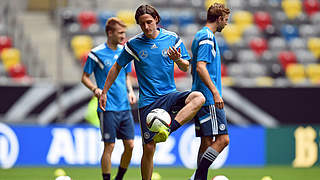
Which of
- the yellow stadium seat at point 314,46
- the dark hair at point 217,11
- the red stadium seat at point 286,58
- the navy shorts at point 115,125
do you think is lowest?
the red stadium seat at point 286,58

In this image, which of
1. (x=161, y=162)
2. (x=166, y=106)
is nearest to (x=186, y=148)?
(x=161, y=162)

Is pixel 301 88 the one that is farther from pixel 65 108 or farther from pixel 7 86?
pixel 7 86

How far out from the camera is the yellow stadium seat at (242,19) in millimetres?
21797

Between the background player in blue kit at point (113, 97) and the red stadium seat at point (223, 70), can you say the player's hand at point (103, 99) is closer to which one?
the background player in blue kit at point (113, 97)

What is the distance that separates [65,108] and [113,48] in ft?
20.0

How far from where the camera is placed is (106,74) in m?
9.49

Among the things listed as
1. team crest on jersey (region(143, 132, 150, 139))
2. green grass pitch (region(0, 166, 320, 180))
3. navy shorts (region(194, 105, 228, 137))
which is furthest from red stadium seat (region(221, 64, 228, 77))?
team crest on jersey (region(143, 132, 150, 139))

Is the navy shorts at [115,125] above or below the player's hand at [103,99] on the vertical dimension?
below

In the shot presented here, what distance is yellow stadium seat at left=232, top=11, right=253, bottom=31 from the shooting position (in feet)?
71.5

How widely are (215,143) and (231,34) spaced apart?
13344 mm

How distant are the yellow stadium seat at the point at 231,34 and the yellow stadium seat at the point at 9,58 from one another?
683 centimetres

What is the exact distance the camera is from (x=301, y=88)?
53.8 feet

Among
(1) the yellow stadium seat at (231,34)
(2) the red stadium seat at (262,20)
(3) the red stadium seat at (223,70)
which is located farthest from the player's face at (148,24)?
(2) the red stadium seat at (262,20)

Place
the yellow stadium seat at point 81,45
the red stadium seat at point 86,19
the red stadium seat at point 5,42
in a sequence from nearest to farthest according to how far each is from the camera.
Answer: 1. the red stadium seat at point 5,42
2. the yellow stadium seat at point 81,45
3. the red stadium seat at point 86,19
